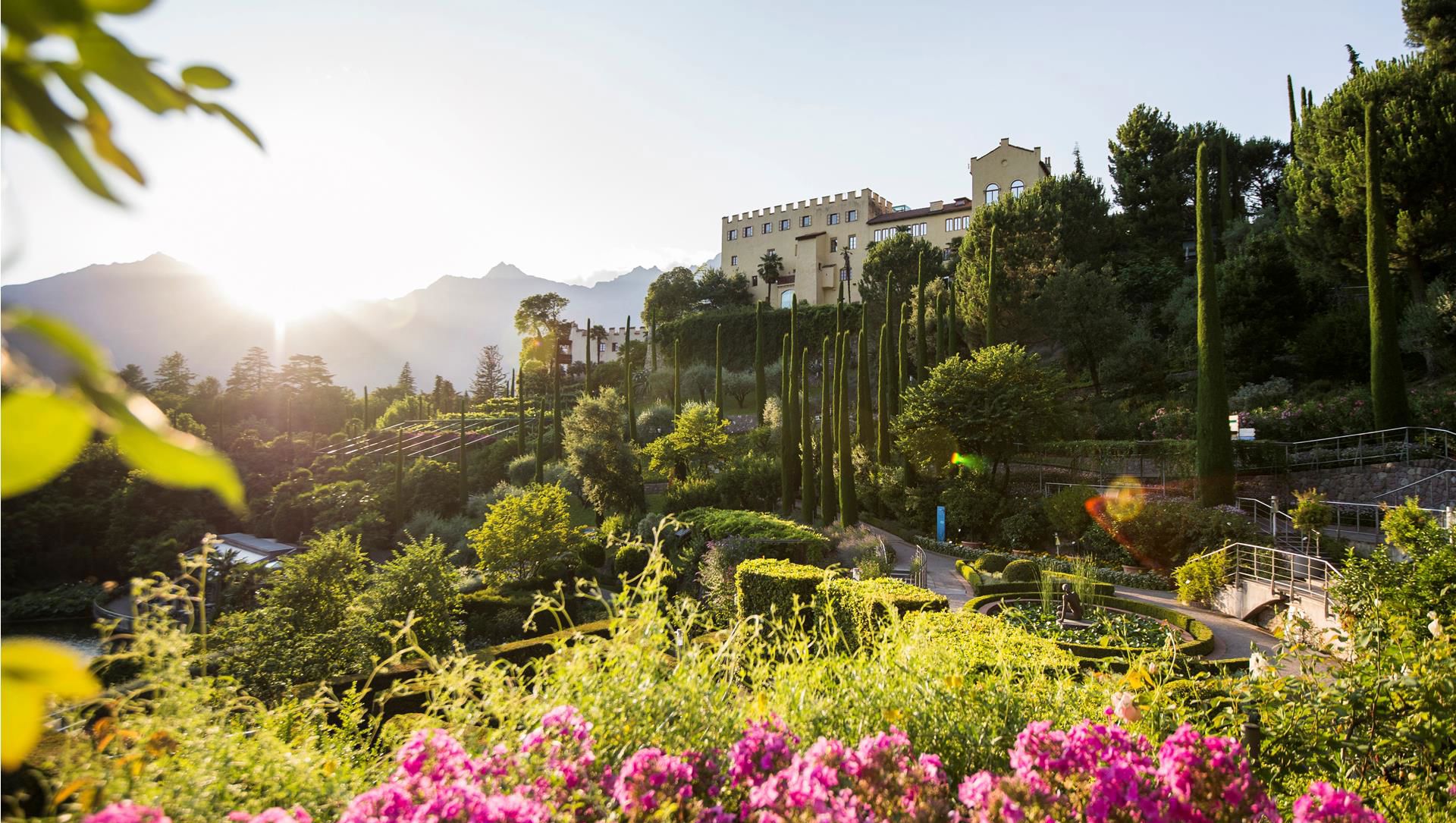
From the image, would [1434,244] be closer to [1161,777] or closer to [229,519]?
[1161,777]

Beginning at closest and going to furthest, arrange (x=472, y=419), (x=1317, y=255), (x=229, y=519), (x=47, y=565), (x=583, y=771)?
(x=583, y=771) → (x=1317, y=255) → (x=47, y=565) → (x=229, y=519) → (x=472, y=419)

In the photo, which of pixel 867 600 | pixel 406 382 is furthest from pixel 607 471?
pixel 406 382

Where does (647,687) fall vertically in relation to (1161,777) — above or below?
above

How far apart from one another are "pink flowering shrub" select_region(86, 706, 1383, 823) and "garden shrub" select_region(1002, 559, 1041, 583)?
12795mm

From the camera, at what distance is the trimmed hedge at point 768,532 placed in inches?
642

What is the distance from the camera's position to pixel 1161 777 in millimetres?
2580

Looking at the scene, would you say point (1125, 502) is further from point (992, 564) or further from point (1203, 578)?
point (1203, 578)

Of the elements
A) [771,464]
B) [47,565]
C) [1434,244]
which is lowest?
[47,565]

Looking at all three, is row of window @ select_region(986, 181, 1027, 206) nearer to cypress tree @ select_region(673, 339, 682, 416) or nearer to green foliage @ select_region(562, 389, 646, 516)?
cypress tree @ select_region(673, 339, 682, 416)

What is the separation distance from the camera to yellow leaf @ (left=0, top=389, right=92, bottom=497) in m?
0.49

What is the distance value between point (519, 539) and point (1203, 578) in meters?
14.3

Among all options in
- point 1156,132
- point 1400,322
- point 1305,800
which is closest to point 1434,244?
point 1400,322

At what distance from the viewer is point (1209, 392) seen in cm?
1902

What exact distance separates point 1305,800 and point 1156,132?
4190 cm
